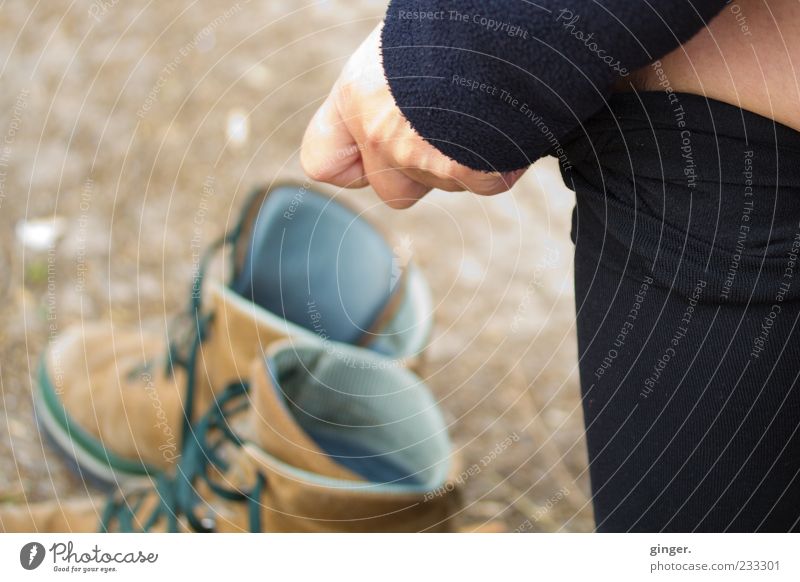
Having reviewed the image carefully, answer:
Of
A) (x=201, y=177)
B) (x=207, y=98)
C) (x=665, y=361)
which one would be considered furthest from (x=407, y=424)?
(x=207, y=98)

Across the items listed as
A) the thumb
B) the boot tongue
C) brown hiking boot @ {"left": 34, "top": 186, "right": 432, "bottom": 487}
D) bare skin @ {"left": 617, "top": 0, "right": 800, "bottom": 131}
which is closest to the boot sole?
brown hiking boot @ {"left": 34, "top": 186, "right": 432, "bottom": 487}

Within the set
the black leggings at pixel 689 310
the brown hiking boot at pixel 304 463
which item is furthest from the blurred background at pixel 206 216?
the black leggings at pixel 689 310

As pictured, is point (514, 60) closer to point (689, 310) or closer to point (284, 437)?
point (689, 310)

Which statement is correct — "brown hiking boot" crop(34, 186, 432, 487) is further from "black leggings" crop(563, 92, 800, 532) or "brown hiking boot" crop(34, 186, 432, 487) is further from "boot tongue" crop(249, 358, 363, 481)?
"black leggings" crop(563, 92, 800, 532)

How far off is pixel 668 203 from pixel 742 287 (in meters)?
0.05

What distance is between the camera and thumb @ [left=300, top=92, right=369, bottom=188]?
393 millimetres

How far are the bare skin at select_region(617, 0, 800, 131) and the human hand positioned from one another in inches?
3.5

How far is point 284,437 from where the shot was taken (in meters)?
0.62

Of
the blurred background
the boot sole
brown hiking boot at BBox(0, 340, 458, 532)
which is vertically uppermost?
the blurred background

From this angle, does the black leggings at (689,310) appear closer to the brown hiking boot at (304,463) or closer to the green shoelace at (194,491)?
the brown hiking boot at (304,463)

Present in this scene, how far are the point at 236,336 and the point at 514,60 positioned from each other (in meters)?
0.49

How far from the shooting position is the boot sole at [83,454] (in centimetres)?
79

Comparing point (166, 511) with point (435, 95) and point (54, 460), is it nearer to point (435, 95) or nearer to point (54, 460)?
point (54, 460)

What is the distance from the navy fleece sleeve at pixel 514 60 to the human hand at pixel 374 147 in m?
0.01
